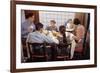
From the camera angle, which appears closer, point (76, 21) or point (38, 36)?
point (38, 36)

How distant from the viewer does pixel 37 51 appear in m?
1.67

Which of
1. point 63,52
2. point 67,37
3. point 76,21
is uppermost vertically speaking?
point 76,21

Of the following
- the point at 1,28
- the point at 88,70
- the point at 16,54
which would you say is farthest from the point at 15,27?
the point at 88,70

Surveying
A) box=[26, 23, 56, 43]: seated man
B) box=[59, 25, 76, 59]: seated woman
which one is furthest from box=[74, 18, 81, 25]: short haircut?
box=[26, 23, 56, 43]: seated man

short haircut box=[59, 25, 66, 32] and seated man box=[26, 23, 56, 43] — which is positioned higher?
short haircut box=[59, 25, 66, 32]

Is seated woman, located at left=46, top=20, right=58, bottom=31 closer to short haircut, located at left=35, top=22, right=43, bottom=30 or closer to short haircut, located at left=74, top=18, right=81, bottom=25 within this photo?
short haircut, located at left=35, top=22, right=43, bottom=30

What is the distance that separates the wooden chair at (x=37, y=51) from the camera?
165cm

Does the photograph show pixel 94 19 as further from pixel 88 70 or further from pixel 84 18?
pixel 88 70

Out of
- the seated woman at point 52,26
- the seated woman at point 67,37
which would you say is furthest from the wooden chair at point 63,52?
the seated woman at point 52,26

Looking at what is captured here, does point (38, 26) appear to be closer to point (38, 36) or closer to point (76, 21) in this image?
point (38, 36)

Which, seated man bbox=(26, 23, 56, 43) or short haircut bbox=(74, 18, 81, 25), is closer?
seated man bbox=(26, 23, 56, 43)

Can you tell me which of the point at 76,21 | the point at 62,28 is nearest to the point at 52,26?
the point at 62,28

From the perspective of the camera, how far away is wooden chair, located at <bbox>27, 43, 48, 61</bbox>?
1.65 metres

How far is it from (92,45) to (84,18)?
0.83 feet
